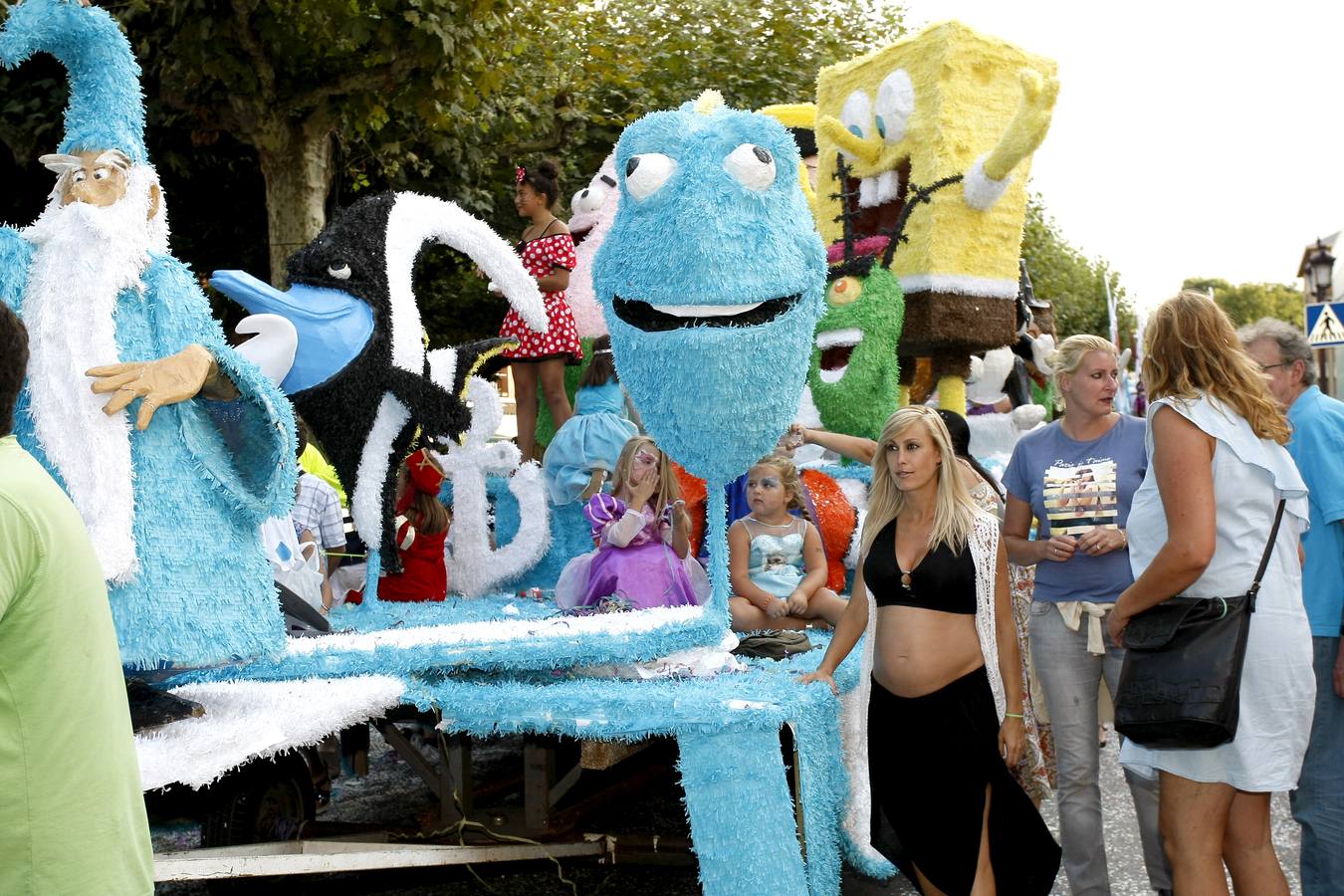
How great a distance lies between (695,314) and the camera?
2.89 metres

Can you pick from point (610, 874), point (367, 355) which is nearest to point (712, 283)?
point (367, 355)

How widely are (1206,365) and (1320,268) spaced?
10220 millimetres

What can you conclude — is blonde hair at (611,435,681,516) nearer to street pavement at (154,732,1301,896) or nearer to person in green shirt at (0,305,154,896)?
street pavement at (154,732,1301,896)

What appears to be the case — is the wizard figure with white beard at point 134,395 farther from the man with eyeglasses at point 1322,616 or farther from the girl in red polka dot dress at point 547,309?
the man with eyeglasses at point 1322,616

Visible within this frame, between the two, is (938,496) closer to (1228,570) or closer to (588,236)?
(1228,570)

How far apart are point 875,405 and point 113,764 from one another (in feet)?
11.3

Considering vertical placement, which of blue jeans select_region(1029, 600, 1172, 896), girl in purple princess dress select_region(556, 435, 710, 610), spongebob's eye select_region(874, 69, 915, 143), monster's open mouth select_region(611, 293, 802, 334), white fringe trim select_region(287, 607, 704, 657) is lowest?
blue jeans select_region(1029, 600, 1172, 896)

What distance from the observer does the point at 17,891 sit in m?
1.51

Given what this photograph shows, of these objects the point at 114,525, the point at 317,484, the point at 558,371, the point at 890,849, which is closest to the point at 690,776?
the point at 890,849

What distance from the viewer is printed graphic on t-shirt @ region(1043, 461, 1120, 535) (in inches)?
123

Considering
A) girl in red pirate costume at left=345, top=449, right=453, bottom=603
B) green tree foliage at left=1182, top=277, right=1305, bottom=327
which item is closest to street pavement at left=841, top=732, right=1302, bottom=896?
girl in red pirate costume at left=345, top=449, right=453, bottom=603

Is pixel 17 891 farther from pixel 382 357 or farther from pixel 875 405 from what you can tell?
pixel 875 405

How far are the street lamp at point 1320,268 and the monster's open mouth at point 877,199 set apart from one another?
8045 millimetres

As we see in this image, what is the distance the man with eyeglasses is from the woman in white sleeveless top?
0.35 m
